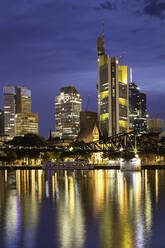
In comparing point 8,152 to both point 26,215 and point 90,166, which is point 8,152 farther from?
point 26,215

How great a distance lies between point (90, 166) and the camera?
134 m

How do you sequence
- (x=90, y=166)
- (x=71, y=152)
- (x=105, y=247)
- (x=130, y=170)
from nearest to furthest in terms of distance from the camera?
1. (x=105, y=247)
2. (x=130, y=170)
3. (x=90, y=166)
4. (x=71, y=152)

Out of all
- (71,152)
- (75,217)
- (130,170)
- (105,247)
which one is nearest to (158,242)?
(105,247)

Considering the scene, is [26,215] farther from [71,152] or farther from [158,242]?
[71,152]

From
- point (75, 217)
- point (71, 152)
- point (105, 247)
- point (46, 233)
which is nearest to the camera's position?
point (105, 247)

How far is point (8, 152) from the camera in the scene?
523 ft

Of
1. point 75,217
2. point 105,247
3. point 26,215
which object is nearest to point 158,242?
point 105,247

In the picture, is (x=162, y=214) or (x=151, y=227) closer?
(x=151, y=227)

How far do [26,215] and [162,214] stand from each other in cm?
844

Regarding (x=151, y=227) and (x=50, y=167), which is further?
(x=50, y=167)

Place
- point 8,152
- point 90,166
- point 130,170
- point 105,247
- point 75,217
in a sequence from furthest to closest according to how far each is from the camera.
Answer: point 8,152
point 90,166
point 130,170
point 75,217
point 105,247

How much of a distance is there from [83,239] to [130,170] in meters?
87.7

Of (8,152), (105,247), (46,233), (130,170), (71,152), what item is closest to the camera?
(105,247)

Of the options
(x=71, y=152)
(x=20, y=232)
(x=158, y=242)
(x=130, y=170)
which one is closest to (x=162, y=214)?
(x=158, y=242)
